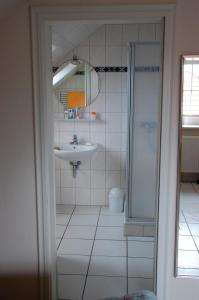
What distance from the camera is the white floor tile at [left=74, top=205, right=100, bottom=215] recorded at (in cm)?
368

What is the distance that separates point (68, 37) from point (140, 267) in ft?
7.97

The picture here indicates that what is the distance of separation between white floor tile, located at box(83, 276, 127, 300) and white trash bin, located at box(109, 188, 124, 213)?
4.33 feet

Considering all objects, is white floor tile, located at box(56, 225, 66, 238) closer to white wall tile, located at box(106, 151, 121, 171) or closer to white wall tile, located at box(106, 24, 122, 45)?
white wall tile, located at box(106, 151, 121, 171)

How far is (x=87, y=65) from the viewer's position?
357cm

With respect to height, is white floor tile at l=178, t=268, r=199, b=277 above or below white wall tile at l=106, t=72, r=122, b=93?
below

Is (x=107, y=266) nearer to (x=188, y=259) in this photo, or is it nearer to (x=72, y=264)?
(x=72, y=264)

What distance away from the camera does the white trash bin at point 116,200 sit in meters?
3.66

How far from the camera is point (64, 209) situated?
12.5 feet

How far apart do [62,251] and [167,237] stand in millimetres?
1297

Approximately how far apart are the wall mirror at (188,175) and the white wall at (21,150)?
60 mm

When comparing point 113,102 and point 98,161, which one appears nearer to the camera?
point 113,102

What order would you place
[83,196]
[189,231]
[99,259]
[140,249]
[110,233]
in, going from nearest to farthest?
[189,231], [99,259], [140,249], [110,233], [83,196]

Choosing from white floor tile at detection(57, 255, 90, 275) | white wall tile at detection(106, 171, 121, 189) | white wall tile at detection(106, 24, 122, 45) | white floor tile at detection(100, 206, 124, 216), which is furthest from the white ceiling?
white floor tile at detection(57, 255, 90, 275)

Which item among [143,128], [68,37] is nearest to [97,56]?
[68,37]
